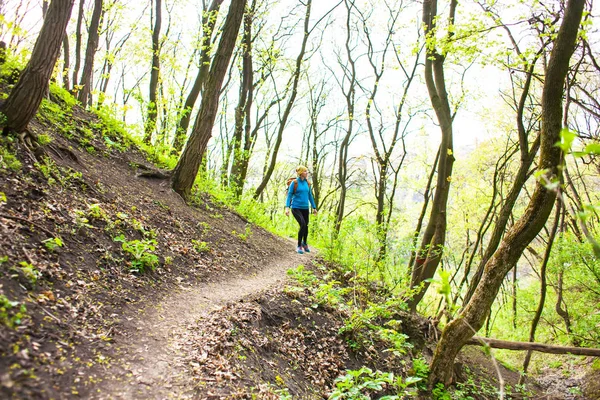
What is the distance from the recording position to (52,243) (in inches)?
156

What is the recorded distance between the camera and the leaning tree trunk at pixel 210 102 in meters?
9.09

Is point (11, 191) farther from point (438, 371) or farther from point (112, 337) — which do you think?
point (438, 371)

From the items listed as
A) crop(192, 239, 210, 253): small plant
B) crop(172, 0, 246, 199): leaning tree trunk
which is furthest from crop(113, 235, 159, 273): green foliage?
crop(172, 0, 246, 199): leaning tree trunk

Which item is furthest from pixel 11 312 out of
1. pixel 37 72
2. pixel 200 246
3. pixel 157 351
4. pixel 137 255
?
pixel 200 246

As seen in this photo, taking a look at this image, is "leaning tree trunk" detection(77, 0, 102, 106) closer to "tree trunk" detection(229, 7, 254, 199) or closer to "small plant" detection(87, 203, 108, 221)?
"tree trunk" detection(229, 7, 254, 199)

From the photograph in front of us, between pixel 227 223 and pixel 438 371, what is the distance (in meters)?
6.51

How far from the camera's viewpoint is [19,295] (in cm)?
299

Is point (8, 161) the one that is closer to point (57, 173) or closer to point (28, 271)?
point (57, 173)

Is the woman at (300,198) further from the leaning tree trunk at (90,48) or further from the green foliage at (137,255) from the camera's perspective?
the leaning tree trunk at (90,48)

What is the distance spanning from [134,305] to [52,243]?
3.66 ft

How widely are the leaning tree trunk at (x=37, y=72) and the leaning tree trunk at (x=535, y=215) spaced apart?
6594 mm

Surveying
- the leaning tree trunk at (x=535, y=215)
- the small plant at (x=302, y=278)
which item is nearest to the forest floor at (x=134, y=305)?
the small plant at (x=302, y=278)

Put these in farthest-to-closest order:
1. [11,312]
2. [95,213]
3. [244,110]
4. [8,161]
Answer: [244,110]
[95,213]
[8,161]
[11,312]

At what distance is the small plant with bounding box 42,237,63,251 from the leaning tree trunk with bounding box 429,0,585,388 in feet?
15.7
